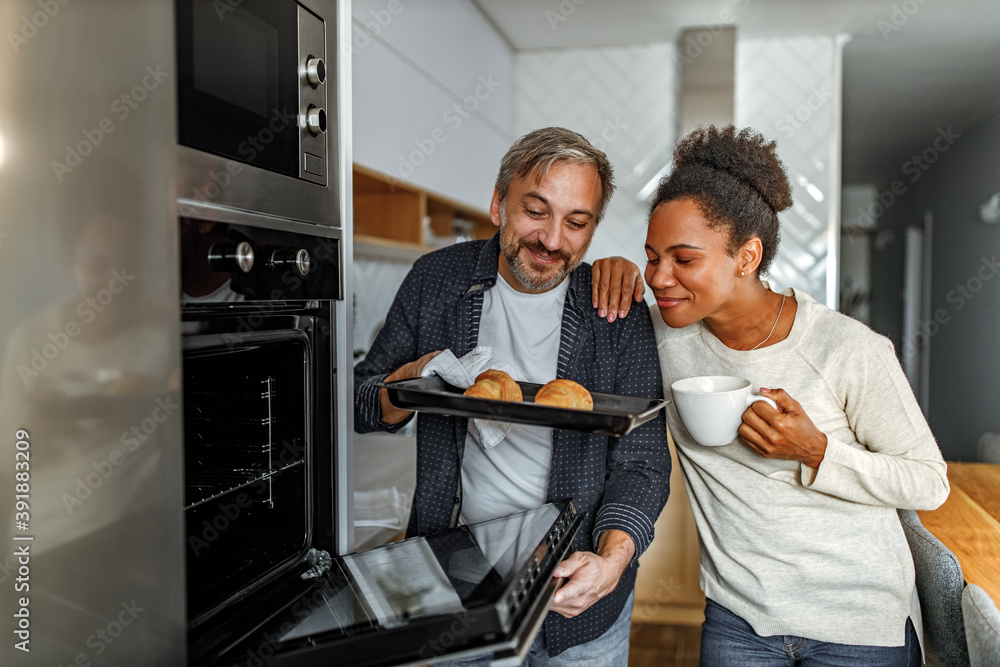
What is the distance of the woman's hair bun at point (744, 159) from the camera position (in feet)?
3.53

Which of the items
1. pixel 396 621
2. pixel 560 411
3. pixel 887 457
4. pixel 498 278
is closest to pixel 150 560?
pixel 396 621

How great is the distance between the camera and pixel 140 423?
0.63 metres

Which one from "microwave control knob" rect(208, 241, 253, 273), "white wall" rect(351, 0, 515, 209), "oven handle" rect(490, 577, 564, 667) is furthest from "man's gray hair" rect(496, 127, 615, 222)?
"white wall" rect(351, 0, 515, 209)

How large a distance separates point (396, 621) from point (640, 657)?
204 centimetres

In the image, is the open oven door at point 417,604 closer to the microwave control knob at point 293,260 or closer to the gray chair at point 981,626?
the microwave control knob at point 293,260

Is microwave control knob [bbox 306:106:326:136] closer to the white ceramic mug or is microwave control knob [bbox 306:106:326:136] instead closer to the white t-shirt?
the white t-shirt

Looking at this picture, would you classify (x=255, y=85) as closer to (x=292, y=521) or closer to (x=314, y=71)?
(x=314, y=71)

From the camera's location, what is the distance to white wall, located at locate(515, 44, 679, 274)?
3.76 m

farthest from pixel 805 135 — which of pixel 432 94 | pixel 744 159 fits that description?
pixel 744 159

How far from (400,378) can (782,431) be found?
1.80ft

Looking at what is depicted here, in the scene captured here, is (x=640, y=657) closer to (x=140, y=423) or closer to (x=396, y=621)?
(x=396, y=621)

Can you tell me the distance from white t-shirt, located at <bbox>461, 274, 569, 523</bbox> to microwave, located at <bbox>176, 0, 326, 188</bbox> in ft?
1.40

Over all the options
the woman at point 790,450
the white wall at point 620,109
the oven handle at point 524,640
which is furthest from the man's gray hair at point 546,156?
the white wall at point 620,109

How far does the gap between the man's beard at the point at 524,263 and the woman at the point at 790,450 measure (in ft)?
0.47
